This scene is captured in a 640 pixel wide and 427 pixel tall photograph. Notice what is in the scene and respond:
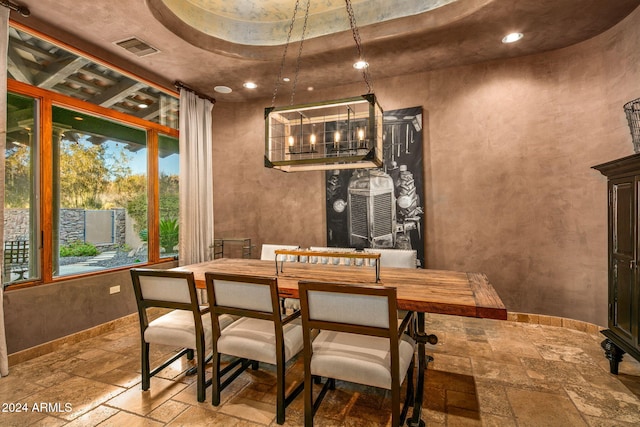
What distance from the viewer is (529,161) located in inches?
139

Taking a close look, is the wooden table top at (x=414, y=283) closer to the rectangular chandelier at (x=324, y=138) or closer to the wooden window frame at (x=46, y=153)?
the rectangular chandelier at (x=324, y=138)

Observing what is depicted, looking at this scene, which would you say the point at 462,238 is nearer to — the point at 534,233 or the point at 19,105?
the point at 534,233

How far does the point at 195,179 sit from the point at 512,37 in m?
4.02

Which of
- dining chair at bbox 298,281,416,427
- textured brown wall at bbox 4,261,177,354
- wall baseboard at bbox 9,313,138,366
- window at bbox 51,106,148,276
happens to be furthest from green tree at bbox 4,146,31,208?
dining chair at bbox 298,281,416,427

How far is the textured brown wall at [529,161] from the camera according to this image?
320 cm

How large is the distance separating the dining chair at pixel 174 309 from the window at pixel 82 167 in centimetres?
152

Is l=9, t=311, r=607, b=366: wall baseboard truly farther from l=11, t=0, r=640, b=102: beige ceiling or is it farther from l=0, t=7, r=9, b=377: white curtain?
l=11, t=0, r=640, b=102: beige ceiling

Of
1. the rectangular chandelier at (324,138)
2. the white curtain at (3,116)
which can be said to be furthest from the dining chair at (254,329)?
the white curtain at (3,116)

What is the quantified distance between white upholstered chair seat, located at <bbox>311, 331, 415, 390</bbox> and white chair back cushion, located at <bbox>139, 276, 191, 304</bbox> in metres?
0.90

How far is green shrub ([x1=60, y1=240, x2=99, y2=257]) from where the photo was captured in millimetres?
3131

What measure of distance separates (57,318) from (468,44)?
15.8 ft

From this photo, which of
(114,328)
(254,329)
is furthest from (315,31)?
(114,328)

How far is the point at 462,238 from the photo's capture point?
3.79 m

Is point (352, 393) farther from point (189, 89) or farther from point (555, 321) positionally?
point (189, 89)
